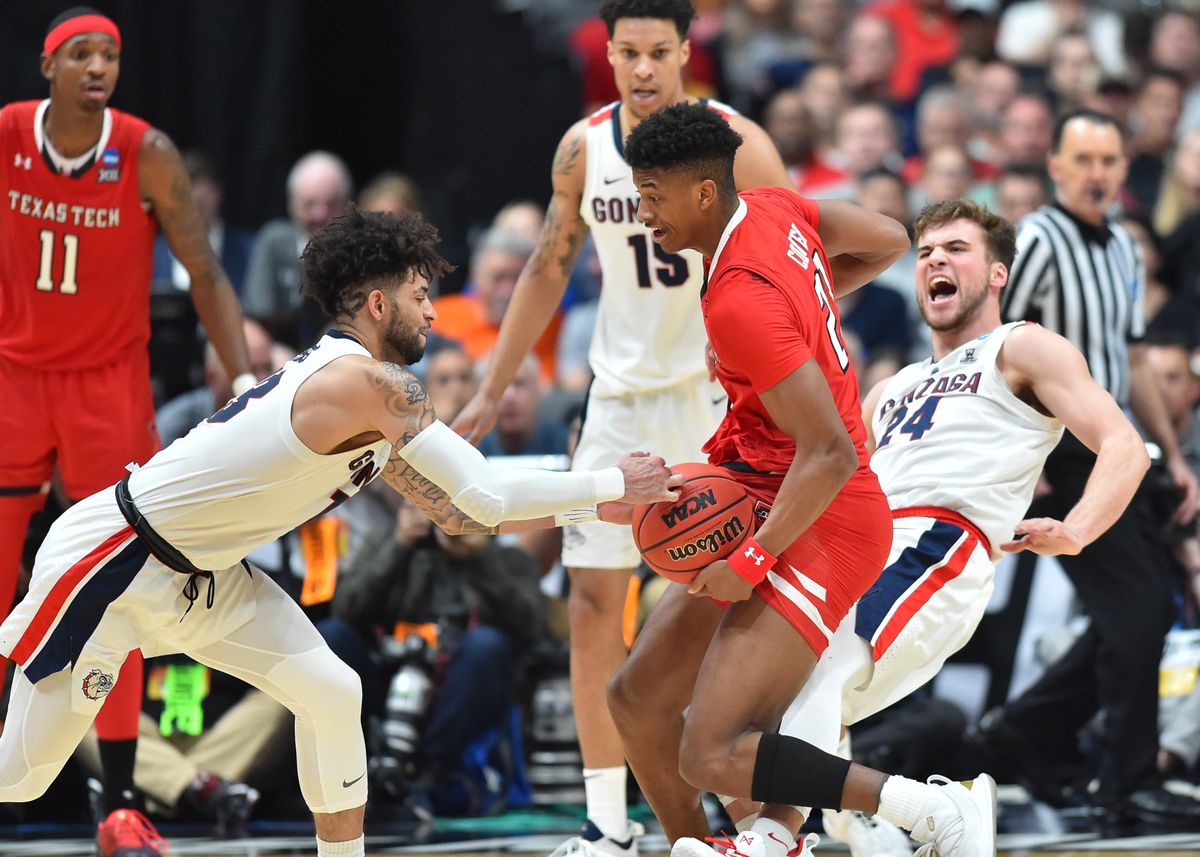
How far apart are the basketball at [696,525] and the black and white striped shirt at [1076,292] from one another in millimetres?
2515

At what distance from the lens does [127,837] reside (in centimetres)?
543

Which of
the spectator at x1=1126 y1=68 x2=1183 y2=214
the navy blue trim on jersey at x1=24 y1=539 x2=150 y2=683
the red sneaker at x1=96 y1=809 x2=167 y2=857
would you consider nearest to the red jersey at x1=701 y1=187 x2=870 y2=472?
the navy blue trim on jersey at x1=24 y1=539 x2=150 y2=683

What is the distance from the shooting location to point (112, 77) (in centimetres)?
575

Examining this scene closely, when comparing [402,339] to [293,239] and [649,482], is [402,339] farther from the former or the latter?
[293,239]

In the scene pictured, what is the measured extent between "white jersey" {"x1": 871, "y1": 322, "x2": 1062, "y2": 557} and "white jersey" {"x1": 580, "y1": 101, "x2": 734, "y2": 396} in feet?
2.72

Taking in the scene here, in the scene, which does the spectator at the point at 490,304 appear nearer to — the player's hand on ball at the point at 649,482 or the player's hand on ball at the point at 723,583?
the player's hand on ball at the point at 649,482

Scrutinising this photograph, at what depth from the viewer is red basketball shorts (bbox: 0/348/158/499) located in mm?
5648

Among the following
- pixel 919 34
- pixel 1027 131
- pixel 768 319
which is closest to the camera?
pixel 768 319

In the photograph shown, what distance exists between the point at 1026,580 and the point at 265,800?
10.7ft

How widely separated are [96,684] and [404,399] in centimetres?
114

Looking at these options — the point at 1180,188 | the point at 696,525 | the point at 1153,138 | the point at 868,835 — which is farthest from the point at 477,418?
the point at 1153,138

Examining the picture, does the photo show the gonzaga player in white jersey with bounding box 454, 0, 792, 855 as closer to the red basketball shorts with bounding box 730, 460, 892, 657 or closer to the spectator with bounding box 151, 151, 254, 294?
the red basketball shorts with bounding box 730, 460, 892, 657

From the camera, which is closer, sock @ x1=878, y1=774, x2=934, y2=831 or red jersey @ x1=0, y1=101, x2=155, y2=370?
sock @ x1=878, y1=774, x2=934, y2=831

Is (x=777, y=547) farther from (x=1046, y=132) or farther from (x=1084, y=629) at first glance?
(x=1046, y=132)
